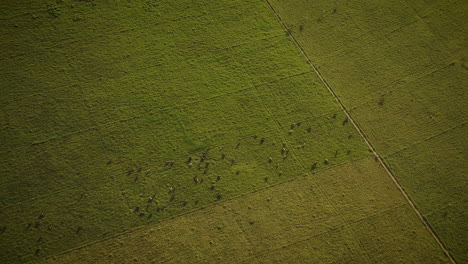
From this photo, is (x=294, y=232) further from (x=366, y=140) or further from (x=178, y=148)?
(x=178, y=148)

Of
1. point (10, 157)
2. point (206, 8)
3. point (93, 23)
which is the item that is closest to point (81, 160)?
point (10, 157)

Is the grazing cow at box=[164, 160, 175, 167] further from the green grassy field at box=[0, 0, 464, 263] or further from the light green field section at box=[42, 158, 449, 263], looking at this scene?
the light green field section at box=[42, 158, 449, 263]

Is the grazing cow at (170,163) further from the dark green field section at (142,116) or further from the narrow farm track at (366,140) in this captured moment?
the narrow farm track at (366,140)

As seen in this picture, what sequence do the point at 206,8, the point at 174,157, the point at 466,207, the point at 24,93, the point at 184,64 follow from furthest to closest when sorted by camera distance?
Answer: the point at 206,8
the point at 184,64
the point at 24,93
the point at 174,157
the point at 466,207

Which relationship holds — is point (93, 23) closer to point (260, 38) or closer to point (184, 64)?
point (184, 64)

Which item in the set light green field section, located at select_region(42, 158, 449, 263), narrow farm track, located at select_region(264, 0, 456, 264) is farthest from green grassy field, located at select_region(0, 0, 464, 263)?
narrow farm track, located at select_region(264, 0, 456, 264)

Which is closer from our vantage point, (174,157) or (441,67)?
(174,157)
